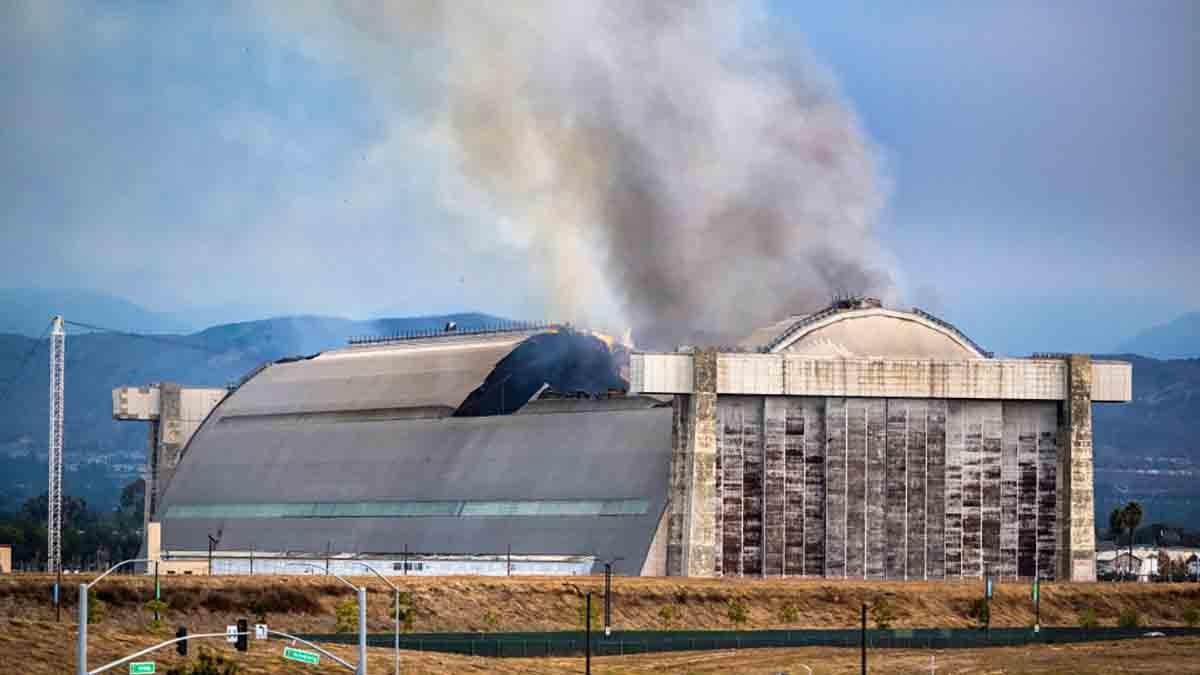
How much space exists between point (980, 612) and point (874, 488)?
1467cm

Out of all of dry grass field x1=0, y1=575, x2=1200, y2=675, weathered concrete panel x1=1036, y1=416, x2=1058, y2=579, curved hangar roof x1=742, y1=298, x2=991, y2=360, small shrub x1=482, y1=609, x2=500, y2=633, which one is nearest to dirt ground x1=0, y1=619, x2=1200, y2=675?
dry grass field x1=0, y1=575, x2=1200, y2=675

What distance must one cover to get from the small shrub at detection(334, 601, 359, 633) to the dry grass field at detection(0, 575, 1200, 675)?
79.1 inches

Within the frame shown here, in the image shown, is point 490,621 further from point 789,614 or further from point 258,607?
point 789,614

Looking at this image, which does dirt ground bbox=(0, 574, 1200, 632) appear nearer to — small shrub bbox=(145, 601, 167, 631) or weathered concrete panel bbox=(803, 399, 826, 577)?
small shrub bbox=(145, 601, 167, 631)

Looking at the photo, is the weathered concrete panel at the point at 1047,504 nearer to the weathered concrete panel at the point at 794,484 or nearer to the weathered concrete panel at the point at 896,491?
the weathered concrete panel at the point at 896,491

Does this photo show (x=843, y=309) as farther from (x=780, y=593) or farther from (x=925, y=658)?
(x=925, y=658)

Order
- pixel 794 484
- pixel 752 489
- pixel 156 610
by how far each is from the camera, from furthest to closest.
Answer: pixel 794 484, pixel 752 489, pixel 156 610

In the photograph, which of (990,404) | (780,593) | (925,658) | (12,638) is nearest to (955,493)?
(990,404)

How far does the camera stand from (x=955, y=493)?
184500mm

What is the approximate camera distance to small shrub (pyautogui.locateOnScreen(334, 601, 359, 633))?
159m

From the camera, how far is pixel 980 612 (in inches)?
6801

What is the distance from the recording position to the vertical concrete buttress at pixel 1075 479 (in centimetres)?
18500

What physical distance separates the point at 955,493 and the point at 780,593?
1870 centimetres

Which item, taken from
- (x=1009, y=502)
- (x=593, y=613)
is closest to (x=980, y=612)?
(x=1009, y=502)
